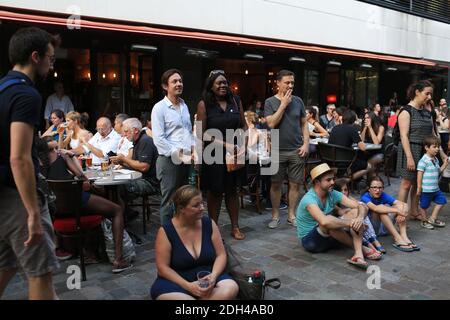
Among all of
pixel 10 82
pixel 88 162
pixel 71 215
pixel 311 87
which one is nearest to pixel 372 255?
pixel 71 215

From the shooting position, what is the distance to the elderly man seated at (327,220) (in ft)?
13.5

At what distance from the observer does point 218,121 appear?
4719mm

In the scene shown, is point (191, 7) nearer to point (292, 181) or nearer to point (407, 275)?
point (292, 181)

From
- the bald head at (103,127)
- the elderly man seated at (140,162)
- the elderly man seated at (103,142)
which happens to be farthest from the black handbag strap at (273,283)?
the bald head at (103,127)

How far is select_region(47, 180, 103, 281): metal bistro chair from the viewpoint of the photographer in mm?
3775

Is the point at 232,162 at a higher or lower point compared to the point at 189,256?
higher

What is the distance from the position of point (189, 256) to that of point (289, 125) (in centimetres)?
277

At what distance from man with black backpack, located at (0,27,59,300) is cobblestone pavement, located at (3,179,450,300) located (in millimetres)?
1056

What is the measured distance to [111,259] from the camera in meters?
4.16

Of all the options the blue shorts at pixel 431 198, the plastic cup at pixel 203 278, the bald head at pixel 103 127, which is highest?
the bald head at pixel 103 127

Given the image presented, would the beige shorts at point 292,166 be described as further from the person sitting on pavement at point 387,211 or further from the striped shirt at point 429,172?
the striped shirt at point 429,172

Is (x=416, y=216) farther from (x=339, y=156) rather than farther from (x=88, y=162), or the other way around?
(x=88, y=162)

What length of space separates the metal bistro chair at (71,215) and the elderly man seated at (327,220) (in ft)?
6.83
